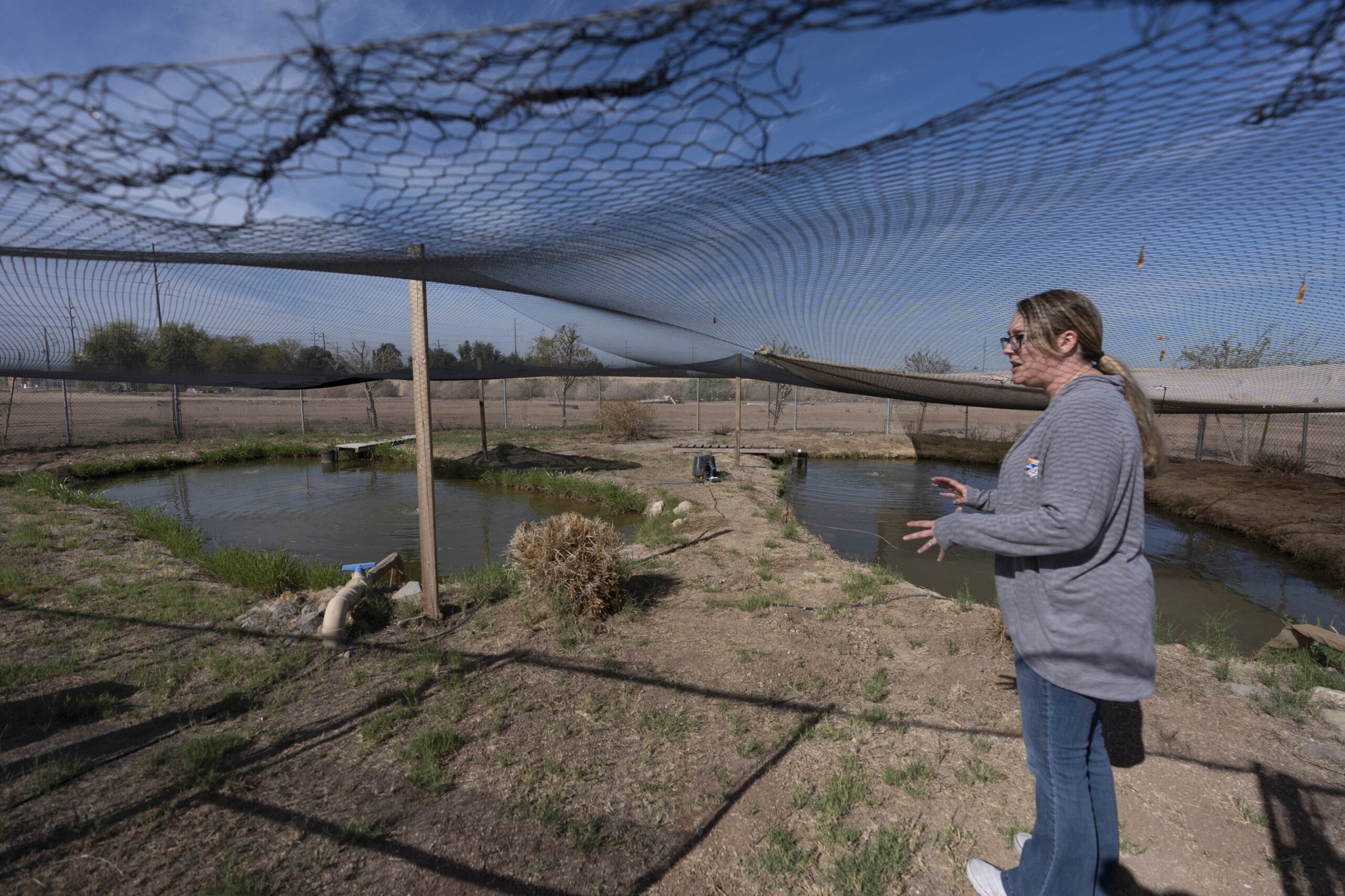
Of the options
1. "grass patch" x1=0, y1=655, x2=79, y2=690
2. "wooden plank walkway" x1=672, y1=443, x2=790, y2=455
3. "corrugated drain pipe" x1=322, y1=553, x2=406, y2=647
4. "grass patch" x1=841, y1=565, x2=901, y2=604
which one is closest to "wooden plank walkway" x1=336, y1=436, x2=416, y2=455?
"wooden plank walkway" x1=672, y1=443, x2=790, y2=455

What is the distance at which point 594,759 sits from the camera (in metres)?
2.23

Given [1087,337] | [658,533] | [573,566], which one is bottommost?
[658,533]

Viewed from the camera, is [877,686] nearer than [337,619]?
Yes

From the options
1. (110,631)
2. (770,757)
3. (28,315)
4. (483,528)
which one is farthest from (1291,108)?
(483,528)

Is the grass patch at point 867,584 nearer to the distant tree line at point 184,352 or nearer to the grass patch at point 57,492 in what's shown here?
the distant tree line at point 184,352

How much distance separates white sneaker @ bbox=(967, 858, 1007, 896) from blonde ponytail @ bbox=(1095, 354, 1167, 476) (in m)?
1.14

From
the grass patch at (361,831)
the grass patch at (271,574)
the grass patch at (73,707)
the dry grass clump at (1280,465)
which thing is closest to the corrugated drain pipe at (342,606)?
the grass patch at (271,574)

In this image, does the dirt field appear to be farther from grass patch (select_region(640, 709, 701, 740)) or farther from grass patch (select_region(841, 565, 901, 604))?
grass patch (select_region(841, 565, 901, 604))

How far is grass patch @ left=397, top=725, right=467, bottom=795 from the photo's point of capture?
2.06 meters

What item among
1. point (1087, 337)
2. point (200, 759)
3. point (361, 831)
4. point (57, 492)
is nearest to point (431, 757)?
point (361, 831)

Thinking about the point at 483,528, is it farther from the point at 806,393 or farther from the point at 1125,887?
the point at 806,393

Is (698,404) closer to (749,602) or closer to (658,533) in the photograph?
(658,533)

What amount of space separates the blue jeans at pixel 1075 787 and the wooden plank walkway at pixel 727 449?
418 inches

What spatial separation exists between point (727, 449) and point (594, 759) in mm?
11033
